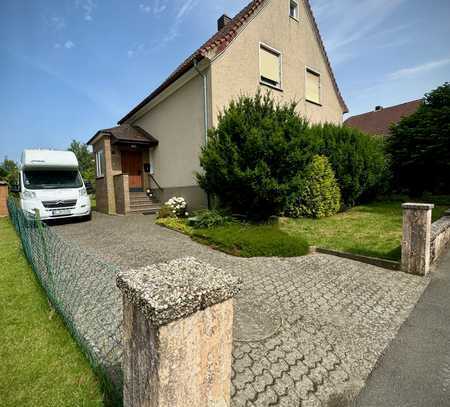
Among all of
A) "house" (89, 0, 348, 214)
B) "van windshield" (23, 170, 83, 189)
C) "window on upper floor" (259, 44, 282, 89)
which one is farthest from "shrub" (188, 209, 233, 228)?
"window on upper floor" (259, 44, 282, 89)

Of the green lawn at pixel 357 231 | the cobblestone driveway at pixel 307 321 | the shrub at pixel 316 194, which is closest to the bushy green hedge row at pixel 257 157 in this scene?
the green lawn at pixel 357 231

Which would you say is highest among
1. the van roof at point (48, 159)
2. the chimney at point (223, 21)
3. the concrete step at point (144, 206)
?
the chimney at point (223, 21)

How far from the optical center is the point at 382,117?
96.2ft

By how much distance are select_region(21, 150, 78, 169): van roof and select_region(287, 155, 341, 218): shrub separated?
29.6ft

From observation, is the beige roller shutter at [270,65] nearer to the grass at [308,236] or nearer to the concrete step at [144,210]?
the grass at [308,236]

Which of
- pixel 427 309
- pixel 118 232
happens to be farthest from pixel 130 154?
pixel 427 309

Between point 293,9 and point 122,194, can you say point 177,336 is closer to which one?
point 122,194

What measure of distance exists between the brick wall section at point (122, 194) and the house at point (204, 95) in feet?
0.15

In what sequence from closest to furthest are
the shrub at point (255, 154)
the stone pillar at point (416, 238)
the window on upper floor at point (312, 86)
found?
the stone pillar at point (416, 238) < the shrub at point (255, 154) < the window on upper floor at point (312, 86)

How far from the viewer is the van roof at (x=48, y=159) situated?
9648 mm

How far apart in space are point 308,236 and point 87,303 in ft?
18.9

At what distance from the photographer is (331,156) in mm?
10461

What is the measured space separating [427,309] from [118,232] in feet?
25.9

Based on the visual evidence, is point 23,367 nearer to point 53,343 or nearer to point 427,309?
point 53,343
